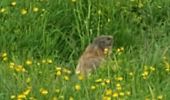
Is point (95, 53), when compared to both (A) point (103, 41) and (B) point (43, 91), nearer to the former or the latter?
(A) point (103, 41)

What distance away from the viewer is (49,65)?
18.3ft

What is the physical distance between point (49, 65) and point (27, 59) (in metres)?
0.35

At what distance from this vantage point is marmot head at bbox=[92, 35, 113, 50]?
606 centimetres

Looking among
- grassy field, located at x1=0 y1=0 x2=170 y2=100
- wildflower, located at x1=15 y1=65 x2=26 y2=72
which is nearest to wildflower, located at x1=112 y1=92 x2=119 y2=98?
grassy field, located at x1=0 y1=0 x2=170 y2=100

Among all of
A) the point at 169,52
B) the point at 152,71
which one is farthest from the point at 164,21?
the point at 152,71

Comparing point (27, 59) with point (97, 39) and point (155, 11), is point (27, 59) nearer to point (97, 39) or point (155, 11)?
point (97, 39)

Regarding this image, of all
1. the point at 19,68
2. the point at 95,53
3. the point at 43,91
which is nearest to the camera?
the point at 43,91

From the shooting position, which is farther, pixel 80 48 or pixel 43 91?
pixel 80 48

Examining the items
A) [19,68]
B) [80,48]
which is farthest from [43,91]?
[80,48]

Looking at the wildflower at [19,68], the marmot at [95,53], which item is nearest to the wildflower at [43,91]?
the wildflower at [19,68]

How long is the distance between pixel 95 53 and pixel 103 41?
0.47 feet

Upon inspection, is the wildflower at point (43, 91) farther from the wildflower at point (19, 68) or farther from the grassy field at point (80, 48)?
the wildflower at point (19, 68)

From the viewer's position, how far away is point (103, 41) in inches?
239

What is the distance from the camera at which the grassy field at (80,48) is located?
4.96 meters
